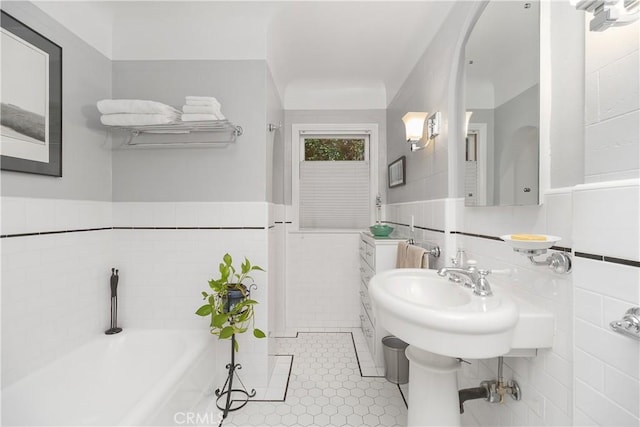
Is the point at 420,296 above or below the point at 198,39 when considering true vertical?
below

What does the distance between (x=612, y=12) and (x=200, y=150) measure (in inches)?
80.2

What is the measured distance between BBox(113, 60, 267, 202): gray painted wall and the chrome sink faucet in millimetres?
1291

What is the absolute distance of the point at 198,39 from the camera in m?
2.13

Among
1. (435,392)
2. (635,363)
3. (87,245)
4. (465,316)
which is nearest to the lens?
(635,363)

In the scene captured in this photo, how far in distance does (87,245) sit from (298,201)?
1.93 m

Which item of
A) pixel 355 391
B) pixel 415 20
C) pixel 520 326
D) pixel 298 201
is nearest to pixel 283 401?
pixel 355 391

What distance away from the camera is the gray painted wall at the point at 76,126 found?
1.56 meters

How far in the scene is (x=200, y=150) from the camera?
2.14 metres

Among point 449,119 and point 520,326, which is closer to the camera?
point 520,326

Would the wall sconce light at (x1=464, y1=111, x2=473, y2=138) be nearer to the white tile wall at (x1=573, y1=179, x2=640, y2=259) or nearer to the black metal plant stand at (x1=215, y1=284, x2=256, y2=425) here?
the white tile wall at (x1=573, y1=179, x2=640, y2=259)

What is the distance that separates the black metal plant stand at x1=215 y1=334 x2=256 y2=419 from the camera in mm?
1874

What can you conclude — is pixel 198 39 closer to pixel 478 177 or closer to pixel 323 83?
pixel 323 83

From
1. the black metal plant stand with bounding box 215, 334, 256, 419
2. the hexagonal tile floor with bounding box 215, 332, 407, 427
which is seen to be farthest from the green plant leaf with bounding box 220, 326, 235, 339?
the hexagonal tile floor with bounding box 215, 332, 407, 427

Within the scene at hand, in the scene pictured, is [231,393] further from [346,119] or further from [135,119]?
[346,119]
